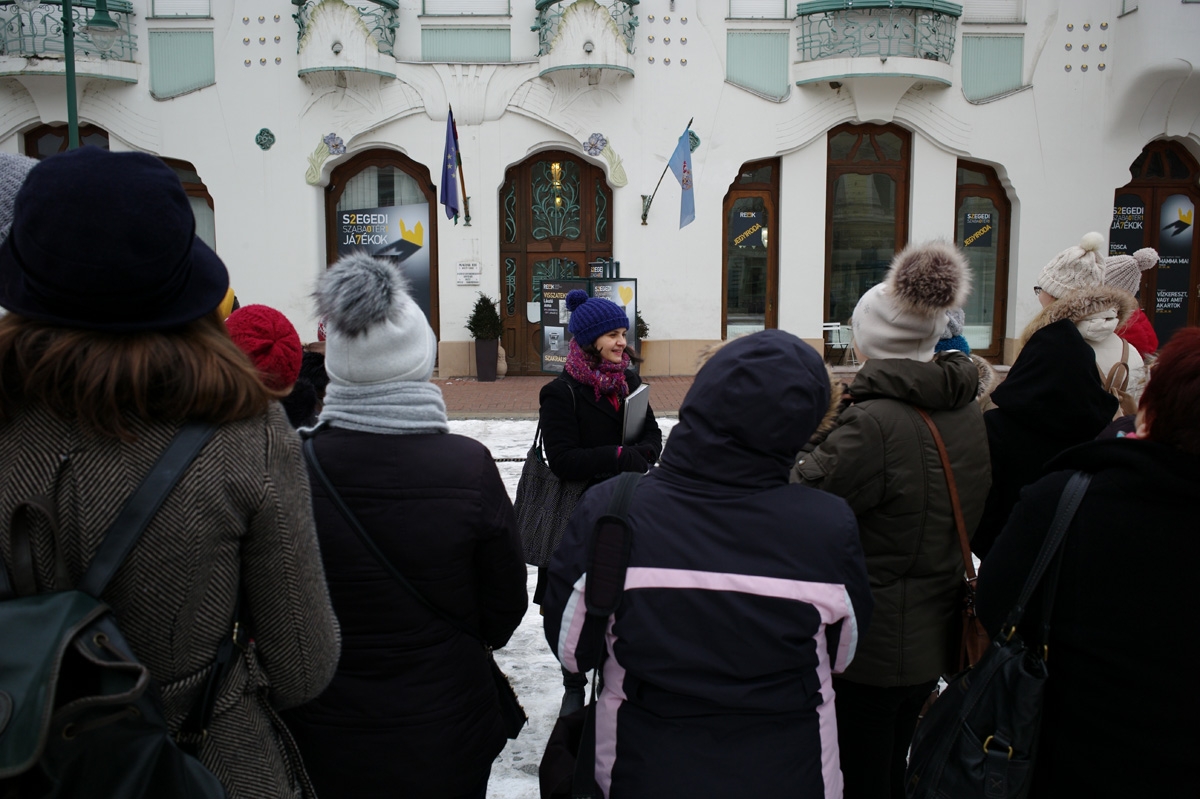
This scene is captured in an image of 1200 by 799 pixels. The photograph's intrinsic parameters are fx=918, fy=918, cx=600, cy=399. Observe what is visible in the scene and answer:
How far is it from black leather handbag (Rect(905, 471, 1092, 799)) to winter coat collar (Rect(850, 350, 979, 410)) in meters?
0.71

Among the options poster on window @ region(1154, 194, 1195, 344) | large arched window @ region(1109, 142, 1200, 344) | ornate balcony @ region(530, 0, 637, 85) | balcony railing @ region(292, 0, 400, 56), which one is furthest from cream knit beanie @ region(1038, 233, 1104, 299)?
poster on window @ region(1154, 194, 1195, 344)

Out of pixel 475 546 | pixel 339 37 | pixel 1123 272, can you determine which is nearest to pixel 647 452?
pixel 475 546

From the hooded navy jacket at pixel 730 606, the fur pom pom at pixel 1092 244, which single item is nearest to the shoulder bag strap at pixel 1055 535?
the hooded navy jacket at pixel 730 606

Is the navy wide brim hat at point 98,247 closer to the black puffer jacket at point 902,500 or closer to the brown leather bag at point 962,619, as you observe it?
the black puffer jacket at point 902,500

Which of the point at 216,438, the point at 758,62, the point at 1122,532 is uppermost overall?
the point at 758,62

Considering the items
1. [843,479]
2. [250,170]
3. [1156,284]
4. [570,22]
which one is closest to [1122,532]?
[843,479]

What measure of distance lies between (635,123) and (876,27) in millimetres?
4118

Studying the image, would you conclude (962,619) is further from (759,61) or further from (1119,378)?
(759,61)

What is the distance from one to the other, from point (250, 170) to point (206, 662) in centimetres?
1549

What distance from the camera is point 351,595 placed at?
82.4 inches

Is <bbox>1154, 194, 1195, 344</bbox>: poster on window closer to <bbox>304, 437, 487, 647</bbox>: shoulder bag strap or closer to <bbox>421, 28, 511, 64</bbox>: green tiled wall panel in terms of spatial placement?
<bbox>421, 28, 511, 64</bbox>: green tiled wall panel

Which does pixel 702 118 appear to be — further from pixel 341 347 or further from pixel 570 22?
pixel 341 347

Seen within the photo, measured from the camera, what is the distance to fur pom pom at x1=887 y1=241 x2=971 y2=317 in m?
2.78

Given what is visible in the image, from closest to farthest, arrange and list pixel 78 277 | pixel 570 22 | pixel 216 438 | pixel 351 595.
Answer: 1. pixel 78 277
2. pixel 216 438
3. pixel 351 595
4. pixel 570 22
